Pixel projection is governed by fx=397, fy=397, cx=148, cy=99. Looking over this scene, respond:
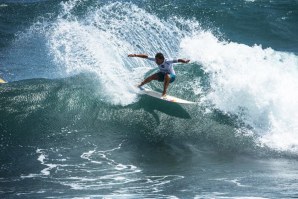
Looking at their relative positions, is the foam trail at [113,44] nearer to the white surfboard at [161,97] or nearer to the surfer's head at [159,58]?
the white surfboard at [161,97]

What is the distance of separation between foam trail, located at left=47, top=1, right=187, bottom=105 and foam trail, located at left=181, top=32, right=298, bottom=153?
5.47 feet

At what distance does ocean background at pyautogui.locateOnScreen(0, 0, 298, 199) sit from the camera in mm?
7973

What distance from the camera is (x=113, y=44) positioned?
47.7ft

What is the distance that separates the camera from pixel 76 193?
725 cm

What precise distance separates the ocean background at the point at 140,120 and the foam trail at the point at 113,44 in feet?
0.15

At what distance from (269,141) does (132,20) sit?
27.6 feet

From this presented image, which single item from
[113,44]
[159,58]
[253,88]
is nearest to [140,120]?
[159,58]

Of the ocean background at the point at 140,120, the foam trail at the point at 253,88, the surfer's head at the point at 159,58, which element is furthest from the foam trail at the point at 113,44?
the foam trail at the point at 253,88

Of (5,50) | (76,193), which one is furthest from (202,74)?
(5,50)

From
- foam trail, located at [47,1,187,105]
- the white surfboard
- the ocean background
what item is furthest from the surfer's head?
foam trail, located at [47,1,187,105]

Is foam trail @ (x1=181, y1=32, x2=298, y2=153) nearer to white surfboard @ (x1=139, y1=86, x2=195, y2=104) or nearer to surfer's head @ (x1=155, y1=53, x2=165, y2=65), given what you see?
white surfboard @ (x1=139, y1=86, x2=195, y2=104)

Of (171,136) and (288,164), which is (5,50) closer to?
(171,136)

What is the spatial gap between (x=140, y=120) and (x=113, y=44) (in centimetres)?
426

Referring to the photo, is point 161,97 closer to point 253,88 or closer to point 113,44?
point 253,88
